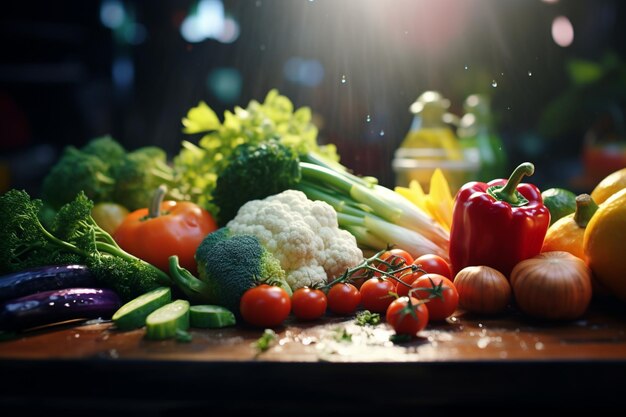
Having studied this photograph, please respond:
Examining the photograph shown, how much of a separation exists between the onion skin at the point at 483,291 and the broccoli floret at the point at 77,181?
59.8 inches

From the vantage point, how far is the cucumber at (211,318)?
1.50 m

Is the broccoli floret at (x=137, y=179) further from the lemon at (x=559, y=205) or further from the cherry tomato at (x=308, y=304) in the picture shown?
the lemon at (x=559, y=205)

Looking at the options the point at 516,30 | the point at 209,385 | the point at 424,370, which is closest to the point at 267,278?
the point at 209,385

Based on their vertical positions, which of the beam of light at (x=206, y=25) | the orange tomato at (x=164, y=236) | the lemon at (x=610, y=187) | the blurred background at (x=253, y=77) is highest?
the beam of light at (x=206, y=25)

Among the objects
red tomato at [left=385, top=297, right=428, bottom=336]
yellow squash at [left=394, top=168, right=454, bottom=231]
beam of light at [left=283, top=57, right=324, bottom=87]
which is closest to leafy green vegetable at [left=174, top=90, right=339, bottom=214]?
yellow squash at [left=394, top=168, right=454, bottom=231]

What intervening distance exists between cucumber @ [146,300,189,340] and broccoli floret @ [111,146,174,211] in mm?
913

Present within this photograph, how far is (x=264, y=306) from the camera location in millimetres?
1452

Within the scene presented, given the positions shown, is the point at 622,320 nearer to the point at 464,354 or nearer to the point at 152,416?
the point at 464,354

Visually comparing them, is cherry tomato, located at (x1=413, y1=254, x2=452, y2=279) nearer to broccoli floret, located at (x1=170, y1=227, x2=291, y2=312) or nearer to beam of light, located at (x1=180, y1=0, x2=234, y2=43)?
broccoli floret, located at (x1=170, y1=227, x2=291, y2=312)

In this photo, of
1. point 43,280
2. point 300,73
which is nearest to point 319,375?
point 43,280

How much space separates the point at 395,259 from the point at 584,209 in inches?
22.6

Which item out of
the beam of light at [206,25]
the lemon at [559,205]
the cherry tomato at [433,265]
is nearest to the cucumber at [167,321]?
the cherry tomato at [433,265]

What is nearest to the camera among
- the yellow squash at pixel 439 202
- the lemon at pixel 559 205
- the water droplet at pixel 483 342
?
the water droplet at pixel 483 342

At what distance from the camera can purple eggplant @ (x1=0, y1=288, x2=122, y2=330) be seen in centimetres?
144
